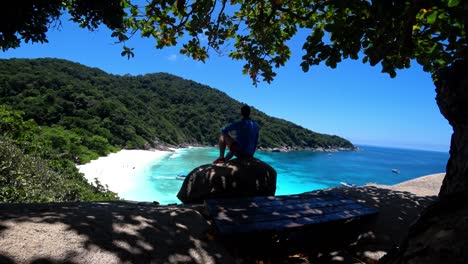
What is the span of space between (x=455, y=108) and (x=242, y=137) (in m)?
4.24

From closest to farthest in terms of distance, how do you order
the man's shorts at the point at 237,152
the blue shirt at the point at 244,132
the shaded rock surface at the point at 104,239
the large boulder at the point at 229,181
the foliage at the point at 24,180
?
the shaded rock surface at the point at 104,239 → the large boulder at the point at 229,181 → the blue shirt at the point at 244,132 → the man's shorts at the point at 237,152 → the foliage at the point at 24,180

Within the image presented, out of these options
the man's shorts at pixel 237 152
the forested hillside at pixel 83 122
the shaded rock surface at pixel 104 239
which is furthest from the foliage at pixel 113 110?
the shaded rock surface at pixel 104 239

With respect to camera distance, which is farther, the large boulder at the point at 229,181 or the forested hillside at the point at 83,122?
the forested hillside at the point at 83,122

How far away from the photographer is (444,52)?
4.93m

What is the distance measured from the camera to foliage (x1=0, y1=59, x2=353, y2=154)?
45.1m

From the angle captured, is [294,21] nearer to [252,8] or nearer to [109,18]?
[252,8]

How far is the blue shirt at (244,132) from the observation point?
6621 mm

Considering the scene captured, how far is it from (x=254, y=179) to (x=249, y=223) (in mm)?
2850

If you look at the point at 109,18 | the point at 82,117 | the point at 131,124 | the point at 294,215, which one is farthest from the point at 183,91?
the point at 294,215

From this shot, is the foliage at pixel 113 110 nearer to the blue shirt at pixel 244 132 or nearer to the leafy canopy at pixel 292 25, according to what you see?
the leafy canopy at pixel 292 25

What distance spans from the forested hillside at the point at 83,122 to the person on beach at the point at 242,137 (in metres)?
6.92

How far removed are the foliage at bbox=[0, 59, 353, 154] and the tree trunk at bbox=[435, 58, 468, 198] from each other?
28610 mm

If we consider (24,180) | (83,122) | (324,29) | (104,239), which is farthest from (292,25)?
(83,122)

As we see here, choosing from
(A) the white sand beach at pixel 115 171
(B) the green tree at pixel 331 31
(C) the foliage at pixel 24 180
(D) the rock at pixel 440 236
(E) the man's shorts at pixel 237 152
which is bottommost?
(A) the white sand beach at pixel 115 171
